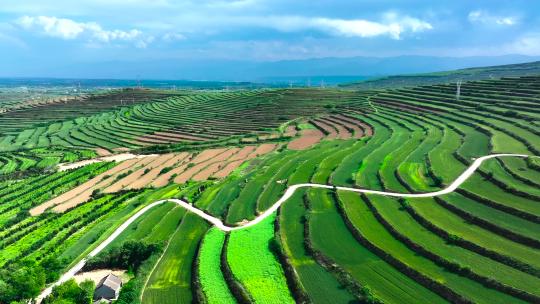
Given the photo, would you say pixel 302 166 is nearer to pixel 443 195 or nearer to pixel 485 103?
pixel 443 195

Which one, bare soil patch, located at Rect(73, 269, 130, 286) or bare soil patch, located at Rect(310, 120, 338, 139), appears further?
bare soil patch, located at Rect(310, 120, 338, 139)

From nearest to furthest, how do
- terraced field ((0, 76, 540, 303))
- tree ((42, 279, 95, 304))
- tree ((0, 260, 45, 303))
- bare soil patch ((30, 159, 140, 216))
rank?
terraced field ((0, 76, 540, 303)), tree ((42, 279, 95, 304)), tree ((0, 260, 45, 303)), bare soil patch ((30, 159, 140, 216))

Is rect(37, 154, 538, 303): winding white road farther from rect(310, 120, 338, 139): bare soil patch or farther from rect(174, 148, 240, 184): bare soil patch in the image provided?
rect(310, 120, 338, 139): bare soil patch

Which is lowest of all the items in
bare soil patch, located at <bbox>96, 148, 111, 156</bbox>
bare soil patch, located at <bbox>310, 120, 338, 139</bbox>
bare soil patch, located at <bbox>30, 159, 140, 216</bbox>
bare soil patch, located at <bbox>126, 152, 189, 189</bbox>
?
bare soil patch, located at <bbox>30, 159, 140, 216</bbox>

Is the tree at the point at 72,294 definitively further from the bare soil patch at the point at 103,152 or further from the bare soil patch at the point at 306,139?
the bare soil patch at the point at 103,152

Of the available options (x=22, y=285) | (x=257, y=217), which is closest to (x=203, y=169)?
(x=257, y=217)

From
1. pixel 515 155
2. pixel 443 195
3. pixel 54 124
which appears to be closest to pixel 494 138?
pixel 515 155

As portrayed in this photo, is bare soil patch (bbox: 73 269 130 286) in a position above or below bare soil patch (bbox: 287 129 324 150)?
below

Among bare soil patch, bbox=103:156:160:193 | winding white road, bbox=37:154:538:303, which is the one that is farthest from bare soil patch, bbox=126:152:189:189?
winding white road, bbox=37:154:538:303
